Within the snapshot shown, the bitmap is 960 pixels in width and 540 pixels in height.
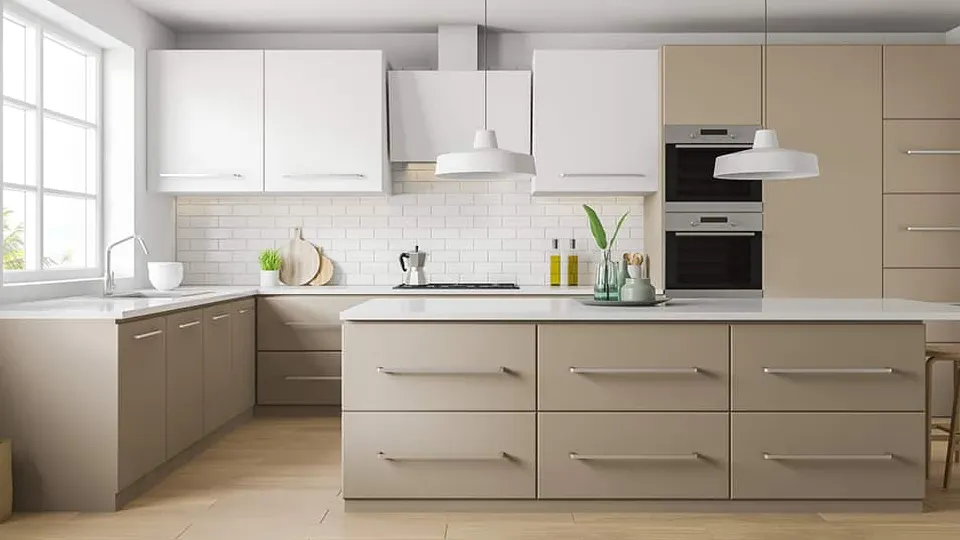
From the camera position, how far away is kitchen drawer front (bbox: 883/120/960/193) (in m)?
5.53

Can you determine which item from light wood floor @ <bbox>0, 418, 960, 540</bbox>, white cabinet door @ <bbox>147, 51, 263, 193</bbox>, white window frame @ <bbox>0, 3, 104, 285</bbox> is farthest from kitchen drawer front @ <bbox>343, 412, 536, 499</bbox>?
white cabinet door @ <bbox>147, 51, 263, 193</bbox>

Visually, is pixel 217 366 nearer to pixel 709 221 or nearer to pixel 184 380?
pixel 184 380

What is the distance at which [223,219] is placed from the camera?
20.7 ft

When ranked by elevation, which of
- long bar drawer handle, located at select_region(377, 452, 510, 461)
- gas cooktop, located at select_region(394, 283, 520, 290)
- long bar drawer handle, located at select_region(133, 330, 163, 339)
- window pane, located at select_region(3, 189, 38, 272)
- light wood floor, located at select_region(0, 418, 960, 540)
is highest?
window pane, located at select_region(3, 189, 38, 272)

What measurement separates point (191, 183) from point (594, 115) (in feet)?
8.28

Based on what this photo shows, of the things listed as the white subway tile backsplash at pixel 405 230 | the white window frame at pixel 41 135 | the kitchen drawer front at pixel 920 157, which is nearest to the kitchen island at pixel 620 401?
the white window frame at pixel 41 135

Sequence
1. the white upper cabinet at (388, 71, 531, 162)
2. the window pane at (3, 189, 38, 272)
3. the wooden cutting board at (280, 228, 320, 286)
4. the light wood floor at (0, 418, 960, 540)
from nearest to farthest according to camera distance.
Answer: the light wood floor at (0, 418, 960, 540)
the window pane at (3, 189, 38, 272)
the white upper cabinet at (388, 71, 531, 162)
the wooden cutting board at (280, 228, 320, 286)

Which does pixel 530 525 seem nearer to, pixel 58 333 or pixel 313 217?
pixel 58 333

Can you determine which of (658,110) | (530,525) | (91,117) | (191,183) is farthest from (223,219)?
(530,525)

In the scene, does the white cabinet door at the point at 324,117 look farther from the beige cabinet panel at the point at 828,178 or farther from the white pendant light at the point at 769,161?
the white pendant light at the point at 769,161

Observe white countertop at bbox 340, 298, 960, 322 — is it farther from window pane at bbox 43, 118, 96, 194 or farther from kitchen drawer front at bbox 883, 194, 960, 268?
window pane at bbox 43, 118, 96, 194

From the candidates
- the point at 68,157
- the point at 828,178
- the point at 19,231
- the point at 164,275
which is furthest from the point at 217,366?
the point at 828,178

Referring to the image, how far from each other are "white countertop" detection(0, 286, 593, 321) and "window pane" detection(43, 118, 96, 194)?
66cm

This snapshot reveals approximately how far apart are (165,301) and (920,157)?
4317mm
